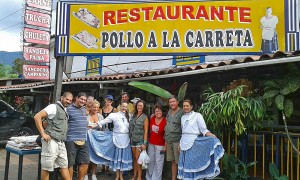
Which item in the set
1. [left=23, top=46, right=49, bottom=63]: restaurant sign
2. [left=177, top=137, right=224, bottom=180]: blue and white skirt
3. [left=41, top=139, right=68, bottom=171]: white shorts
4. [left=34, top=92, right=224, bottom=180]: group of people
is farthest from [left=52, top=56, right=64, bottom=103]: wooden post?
[left=23, top=46, right=49, bottom=63]: restaurant sign

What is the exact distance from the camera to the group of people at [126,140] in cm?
489

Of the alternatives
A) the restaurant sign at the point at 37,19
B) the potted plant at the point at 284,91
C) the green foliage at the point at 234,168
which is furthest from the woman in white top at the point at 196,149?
the restaurant sign at the point at 37,19

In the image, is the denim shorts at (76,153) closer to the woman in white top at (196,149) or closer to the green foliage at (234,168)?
the woman in white top at (196,149)

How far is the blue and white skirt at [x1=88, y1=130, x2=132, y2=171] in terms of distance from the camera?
600 cm

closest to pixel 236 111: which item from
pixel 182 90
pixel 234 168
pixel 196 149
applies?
pixel 196 149

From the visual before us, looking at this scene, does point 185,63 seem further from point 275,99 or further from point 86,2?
A: point 275,99

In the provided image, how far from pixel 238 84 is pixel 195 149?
1465 millimetres

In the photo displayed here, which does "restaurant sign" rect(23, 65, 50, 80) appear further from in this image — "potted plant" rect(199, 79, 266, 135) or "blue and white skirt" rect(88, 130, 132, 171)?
"potted plant" rect(199, 79, 266, 135)

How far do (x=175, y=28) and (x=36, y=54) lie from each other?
873cm

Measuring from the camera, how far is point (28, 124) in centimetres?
1116

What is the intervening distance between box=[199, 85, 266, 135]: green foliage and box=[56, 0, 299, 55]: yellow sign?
4.77ft

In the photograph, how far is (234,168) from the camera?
5.34m

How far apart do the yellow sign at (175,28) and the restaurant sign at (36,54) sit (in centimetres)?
738

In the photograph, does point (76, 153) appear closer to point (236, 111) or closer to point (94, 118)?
point (94, 118)
